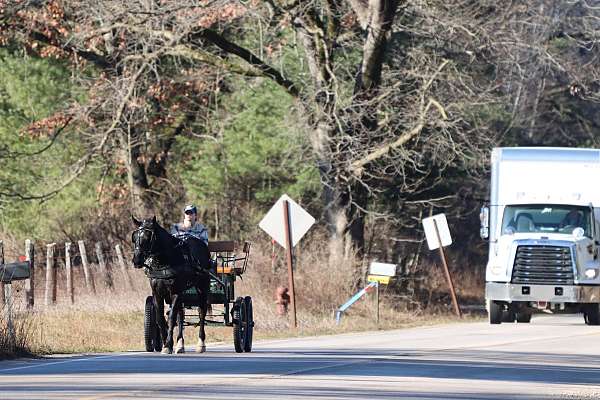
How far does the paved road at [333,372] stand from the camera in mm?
13883

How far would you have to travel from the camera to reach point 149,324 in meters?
19.5

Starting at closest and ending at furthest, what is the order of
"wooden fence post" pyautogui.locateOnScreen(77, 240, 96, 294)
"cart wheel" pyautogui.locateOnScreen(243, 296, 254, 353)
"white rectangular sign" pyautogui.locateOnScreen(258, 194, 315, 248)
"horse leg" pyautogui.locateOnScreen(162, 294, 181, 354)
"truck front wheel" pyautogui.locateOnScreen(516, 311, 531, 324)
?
"horse leg" pyautogui.locateOnScreen(162, 294, 181, 354)
"cart wheel" pyautogui.locateOnScreen(243, 296, 254, 353)
"white rectangular sign" pyautogui.locateOnScreen(258, 194, 315, 248)
"truck front wheel" pyautogui.locateOnScreen(516, 311, 531, 324)
"wooden fence post" pyautogui.locateOnScreen(77, 240, 96, 294)

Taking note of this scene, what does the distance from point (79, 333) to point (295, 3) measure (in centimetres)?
1213

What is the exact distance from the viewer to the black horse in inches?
733

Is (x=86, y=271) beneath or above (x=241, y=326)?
above

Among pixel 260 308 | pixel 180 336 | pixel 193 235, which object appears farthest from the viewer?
pixel 260 308

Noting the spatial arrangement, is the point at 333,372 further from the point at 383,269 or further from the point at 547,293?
the point at 383,269

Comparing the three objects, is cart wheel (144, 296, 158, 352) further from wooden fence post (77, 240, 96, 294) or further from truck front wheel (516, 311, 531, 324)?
truck front wheel (516, 311, 531, 324)

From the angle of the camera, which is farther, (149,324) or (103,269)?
(103,269)

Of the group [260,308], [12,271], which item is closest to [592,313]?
[260,308]

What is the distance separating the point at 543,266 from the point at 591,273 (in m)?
1.02

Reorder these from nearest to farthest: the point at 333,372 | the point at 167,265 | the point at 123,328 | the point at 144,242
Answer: the point at 333,372
the point at 144,242
the point at 167,265
the point at 123,328

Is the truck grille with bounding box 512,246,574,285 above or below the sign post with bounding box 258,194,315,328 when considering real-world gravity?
below

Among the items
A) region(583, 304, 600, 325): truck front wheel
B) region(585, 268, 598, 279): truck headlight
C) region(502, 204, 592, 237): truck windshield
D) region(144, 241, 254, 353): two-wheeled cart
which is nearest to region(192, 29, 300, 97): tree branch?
region(502, 204, 592, 237): truck windshield
